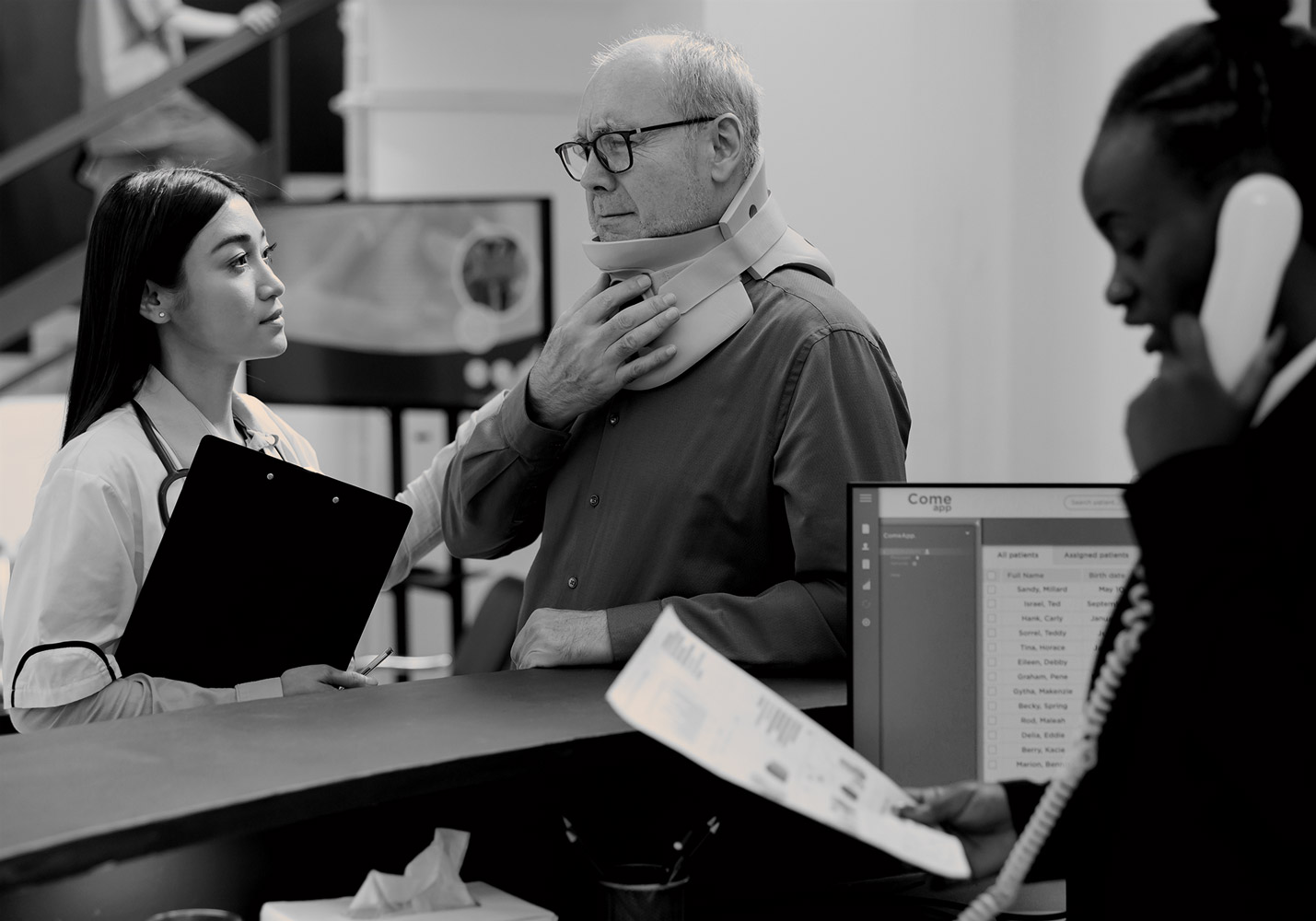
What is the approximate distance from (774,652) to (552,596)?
415 mm

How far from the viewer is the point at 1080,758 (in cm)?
113

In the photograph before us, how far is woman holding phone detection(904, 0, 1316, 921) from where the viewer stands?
0.93 meters

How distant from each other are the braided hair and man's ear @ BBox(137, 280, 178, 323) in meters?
1.63

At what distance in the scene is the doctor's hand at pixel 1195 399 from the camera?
0.96 meters

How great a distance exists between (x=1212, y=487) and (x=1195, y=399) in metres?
0.06

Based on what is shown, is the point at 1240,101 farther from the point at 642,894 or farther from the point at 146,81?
the point at 146,81

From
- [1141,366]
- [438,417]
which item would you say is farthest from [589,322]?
[438,417]

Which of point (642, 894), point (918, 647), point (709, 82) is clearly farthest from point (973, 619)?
point (709, 82)

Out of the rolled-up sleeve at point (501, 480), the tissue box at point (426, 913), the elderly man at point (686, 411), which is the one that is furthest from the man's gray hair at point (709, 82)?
the tissue box at point (426, 913)

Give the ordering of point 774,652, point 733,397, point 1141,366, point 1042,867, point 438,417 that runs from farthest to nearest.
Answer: point 438,417 → point 1141,366 → point 733,397 → point 774,652 → point 1042,867

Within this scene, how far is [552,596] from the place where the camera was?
2.02 meters

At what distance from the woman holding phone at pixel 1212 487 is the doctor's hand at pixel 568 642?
31.6 inches

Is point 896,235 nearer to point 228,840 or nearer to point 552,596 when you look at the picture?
point 552,596

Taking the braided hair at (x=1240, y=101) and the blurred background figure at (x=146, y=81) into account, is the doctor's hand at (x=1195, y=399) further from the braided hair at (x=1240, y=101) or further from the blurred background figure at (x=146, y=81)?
the blurred background figure at (x=146, y=81)
